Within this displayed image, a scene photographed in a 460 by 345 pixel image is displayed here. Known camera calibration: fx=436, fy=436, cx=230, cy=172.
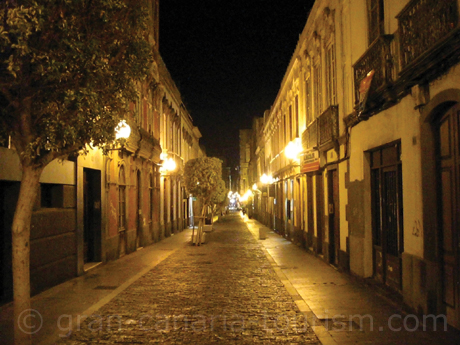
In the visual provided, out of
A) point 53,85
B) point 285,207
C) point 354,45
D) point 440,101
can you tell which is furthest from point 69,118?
point 285,207

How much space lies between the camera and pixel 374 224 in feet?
32.5

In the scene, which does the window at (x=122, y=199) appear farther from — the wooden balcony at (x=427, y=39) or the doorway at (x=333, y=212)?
the wooden balcony at (x=427, y=39)

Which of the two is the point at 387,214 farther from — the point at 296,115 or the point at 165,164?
the point at 165,164

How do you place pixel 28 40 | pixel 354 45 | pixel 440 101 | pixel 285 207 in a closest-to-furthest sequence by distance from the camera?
pixel 28 40 → pixel 440 101 → pixel 354 45 → pixel 285 207

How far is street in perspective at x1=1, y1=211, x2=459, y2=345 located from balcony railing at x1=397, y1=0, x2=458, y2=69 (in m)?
4.06

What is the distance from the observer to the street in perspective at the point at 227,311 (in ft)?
20.9

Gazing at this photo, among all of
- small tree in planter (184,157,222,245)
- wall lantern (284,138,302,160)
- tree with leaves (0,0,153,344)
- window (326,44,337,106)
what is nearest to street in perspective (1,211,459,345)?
tree with leaves (0,0,153,344)

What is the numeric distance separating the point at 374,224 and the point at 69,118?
23.1 ft

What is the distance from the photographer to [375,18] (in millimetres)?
9477

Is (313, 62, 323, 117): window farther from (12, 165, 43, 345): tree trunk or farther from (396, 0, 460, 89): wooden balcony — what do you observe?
(12, 165, 43, 345): tree trunk

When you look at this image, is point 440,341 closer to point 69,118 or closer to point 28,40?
point 69,118

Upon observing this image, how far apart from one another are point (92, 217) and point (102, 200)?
623mm

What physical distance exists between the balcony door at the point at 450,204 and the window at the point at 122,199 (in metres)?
12.2

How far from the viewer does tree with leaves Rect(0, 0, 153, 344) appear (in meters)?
5.46
